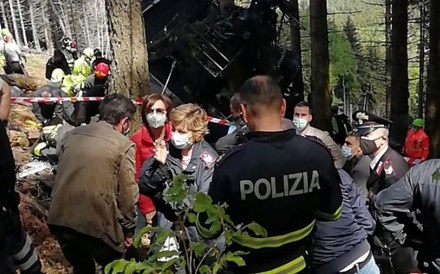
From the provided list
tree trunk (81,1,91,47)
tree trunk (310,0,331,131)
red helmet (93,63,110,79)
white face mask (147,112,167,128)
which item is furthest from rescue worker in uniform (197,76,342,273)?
tree trunk (81,1,91,47)

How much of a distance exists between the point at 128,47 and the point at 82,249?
2358 millimetres

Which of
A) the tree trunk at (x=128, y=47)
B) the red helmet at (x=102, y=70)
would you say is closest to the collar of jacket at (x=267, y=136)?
the tree trunk at (x=128, y=47)

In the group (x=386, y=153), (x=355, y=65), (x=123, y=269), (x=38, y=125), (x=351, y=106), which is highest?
(x=123, y=269)

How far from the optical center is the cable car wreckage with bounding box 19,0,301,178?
12.6 meters

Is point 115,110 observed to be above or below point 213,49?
above

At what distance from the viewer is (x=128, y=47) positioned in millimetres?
6574

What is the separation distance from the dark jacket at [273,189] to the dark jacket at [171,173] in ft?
3.72

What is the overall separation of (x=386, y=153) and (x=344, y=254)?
176cm

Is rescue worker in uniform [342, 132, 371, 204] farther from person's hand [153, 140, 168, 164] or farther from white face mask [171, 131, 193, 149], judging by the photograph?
person's hand [153, 140, 168, 164]

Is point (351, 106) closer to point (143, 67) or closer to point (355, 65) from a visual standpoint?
point (355, 65)

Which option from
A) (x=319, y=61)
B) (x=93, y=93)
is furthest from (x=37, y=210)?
(x=319, y=61)

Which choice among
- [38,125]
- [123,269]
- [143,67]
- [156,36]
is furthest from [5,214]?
[38,125]

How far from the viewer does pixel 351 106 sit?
207ft

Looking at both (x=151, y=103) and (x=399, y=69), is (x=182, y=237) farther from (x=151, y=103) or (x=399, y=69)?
(x=399, y=69)
